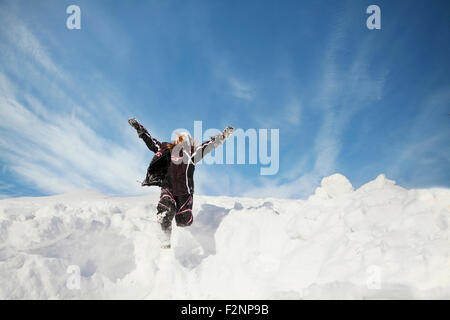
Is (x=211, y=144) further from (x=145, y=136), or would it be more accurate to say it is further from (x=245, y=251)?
(x=245, y=251)

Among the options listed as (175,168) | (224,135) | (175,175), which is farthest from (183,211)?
(224,135)

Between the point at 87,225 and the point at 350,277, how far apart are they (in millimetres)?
4937

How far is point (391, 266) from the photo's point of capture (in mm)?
2588

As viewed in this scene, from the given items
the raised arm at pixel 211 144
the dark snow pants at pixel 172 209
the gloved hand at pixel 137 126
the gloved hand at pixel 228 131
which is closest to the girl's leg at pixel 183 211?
the dark snow pants at pixel 172 209

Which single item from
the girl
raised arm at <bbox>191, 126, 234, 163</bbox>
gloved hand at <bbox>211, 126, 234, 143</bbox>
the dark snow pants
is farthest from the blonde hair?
the dark snow pants

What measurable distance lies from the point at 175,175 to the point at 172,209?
2.23 ft

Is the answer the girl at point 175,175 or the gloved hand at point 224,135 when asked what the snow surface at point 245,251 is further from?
the gloved hand at point 224,135

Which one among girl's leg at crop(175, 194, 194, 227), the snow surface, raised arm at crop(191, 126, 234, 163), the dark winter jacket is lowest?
the snow surface

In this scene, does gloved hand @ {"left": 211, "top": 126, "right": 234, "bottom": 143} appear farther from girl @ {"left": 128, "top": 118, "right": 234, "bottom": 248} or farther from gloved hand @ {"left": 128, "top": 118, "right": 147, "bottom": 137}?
gloved hand @ {"left": 128, "top": 118, "right": 147, "bottom": 137}

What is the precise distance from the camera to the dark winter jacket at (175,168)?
4.48 meters

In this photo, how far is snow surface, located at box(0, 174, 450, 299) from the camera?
259 cm
